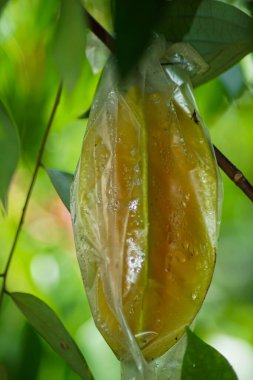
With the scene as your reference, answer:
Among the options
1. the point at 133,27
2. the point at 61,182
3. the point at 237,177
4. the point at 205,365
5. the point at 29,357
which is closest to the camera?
the point at 133,27

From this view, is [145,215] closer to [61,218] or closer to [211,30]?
[211,30]

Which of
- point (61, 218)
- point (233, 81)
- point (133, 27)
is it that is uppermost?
point (133, 27)

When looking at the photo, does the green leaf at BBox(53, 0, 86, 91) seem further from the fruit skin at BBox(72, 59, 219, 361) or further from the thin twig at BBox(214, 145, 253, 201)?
the thin twig at BBox(214, 145, 253, 201)

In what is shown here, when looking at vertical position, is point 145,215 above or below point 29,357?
above

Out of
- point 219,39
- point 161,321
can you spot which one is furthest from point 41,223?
point 161,321

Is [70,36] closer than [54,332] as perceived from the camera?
Yes

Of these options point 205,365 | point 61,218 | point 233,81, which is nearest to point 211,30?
point 205,365
